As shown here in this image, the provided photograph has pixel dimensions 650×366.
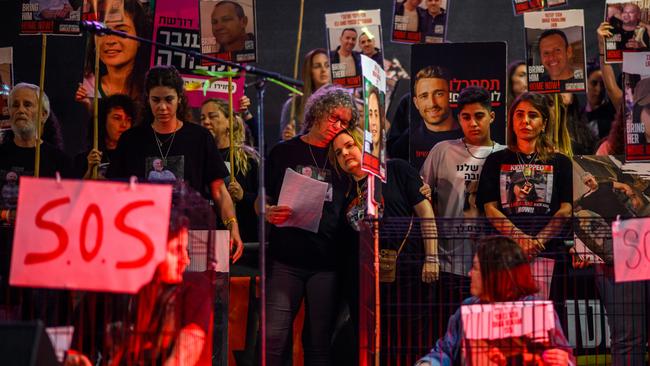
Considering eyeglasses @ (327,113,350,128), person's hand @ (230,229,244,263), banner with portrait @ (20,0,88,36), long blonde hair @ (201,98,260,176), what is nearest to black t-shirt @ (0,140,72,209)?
banner with portrait @ (20,0,88,36)

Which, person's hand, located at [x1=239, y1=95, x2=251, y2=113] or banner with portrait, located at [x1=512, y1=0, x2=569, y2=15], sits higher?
banner with portrait, located at [x1=512, y1=0, x2=569, y2=15]

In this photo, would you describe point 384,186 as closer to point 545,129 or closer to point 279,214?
point 279,214

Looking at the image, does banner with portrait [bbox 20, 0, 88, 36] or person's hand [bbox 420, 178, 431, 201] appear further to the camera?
banner with portrait [bbox 20, 0, 88, 36]

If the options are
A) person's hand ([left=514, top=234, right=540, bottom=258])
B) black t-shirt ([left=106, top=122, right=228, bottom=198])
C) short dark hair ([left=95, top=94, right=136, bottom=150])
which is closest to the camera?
person's hand ([left=514, top=234, right=540, bottom=258])

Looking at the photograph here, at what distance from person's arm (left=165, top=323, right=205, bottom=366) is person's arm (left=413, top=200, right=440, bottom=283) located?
1.46 meters

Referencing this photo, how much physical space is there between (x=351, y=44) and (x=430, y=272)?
7.04 ft

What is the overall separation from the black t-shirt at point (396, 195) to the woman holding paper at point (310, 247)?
8cm

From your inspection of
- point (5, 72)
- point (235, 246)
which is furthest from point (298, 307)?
point (5, 72)

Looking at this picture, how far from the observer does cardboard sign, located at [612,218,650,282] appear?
4.07 meters

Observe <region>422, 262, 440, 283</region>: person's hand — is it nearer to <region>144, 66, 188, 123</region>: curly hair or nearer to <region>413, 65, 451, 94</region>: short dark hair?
<region>413, 65, 451, 94</region>: short dark hair

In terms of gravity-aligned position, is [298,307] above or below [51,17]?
below

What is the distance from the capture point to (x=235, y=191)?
239 inches

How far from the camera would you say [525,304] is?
397 cm

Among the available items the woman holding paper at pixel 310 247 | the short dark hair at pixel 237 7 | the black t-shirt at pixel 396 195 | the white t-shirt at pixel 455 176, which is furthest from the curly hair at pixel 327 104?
the short dark hair at pixel 237 7
